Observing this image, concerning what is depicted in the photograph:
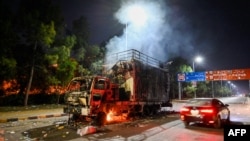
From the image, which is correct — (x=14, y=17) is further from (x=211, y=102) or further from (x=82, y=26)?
(x=211, y=102)

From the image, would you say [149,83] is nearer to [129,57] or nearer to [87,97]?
[129,57]

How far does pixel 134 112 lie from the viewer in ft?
60.9

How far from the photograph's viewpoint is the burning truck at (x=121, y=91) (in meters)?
14.3

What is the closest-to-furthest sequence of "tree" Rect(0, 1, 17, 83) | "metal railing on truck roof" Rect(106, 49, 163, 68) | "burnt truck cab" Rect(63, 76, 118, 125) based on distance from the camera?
"burnt truck cab" Rect(63, 76, 118, 125) → "metal railing on truck roof" Rect(106, 49, 163, 68) → "tree" Rect(0, 1, 17, 83)

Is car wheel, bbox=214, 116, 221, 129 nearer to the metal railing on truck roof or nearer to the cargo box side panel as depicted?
the cargo box side panel

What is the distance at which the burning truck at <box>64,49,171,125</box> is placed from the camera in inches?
564

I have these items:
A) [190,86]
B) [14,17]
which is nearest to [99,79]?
[14,17]

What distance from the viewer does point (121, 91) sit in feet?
57.9

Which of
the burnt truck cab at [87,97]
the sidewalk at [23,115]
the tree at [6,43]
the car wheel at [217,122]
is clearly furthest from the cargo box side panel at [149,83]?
the tree at [6,43]

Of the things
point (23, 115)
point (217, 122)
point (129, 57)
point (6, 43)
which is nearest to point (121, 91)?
point (129, 57)

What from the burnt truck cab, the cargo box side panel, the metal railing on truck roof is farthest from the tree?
the cargo box side panel

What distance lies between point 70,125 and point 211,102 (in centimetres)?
700

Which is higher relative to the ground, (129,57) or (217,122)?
(129,57)

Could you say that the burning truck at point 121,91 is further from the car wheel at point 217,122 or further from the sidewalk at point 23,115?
the car wheel at point 217,122
